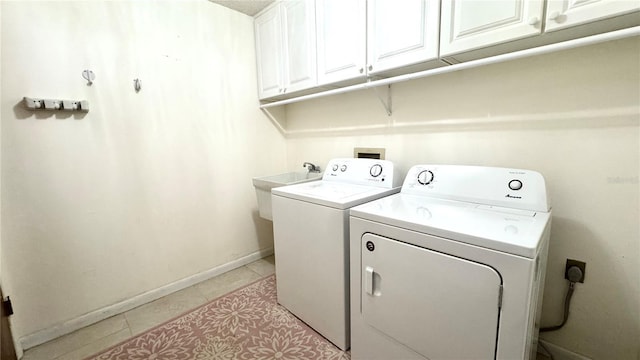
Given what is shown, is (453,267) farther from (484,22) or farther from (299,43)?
(299,43)

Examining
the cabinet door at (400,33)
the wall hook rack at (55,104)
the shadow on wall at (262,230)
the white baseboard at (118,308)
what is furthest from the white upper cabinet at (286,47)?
the white baseboard at (118,308)

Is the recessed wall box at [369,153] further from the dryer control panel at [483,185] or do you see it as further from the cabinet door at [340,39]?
the cabinet door at [340,39]

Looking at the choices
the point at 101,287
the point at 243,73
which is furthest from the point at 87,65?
the point at 101,287

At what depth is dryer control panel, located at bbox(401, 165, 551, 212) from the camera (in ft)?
3.77

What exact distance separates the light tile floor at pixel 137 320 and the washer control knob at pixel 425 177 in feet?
5.08

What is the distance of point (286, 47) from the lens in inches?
80.6

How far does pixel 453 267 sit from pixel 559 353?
1.03 m

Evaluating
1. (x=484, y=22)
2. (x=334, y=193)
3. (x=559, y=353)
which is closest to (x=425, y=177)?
(x=334, y=193)

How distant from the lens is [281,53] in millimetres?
2104

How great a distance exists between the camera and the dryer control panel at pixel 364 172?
166cm

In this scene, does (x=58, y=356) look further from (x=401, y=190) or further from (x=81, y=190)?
(x=401, y=190)

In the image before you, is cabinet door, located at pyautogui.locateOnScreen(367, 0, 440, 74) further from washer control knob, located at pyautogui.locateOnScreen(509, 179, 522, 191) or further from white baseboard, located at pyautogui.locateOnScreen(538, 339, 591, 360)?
white baseboard, located at pyautogui.locateOnScreen(538, 339, 591, 360)

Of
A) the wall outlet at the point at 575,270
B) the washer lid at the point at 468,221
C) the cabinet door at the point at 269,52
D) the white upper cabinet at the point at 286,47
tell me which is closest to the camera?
the washer lid at the point at 468,221

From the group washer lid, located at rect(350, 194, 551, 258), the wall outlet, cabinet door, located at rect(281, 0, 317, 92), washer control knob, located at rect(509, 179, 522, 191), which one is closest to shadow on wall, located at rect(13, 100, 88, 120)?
cabinet door, located at rect(281, 0, 317, 92)
